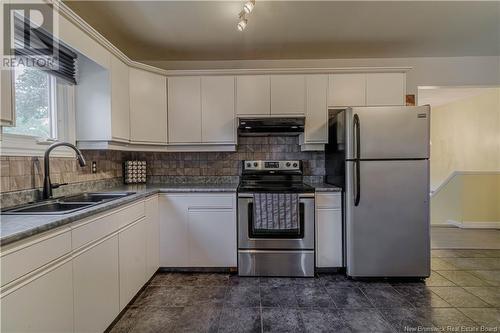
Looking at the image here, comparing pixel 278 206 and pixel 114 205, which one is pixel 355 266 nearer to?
pixel 278 206

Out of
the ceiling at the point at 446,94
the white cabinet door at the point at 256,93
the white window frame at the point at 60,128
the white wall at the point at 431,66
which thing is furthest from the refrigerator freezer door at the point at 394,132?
the ceiling at the point at 446,94

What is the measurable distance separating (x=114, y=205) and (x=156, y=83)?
5.23ft

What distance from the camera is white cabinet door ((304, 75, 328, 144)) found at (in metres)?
2.83

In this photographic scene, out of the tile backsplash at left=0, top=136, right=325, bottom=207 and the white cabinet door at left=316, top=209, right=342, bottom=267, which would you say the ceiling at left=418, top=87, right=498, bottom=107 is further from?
the white cabinet door at left=316, top=209, right=342, bottom=267

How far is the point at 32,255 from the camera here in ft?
3.53

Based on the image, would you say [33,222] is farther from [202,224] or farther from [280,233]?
[280,233]

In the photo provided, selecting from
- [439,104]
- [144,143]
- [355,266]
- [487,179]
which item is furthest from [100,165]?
[439,104]

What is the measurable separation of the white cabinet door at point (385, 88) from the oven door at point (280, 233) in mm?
1338

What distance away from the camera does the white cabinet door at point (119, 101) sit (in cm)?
231

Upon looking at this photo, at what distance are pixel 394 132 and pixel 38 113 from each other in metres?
2.95

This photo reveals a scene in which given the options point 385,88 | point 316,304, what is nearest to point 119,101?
point 316,304

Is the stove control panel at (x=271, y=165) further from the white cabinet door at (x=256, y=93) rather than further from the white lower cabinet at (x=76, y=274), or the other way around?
the white lower cabinet at (x=76, y=274)

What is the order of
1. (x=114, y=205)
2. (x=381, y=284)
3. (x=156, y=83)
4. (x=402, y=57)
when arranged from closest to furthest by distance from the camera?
(x=114, y=205) < (x=381, y=284) < (x=156, y=83) < (x=402, y=57)

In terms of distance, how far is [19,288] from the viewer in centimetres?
101
